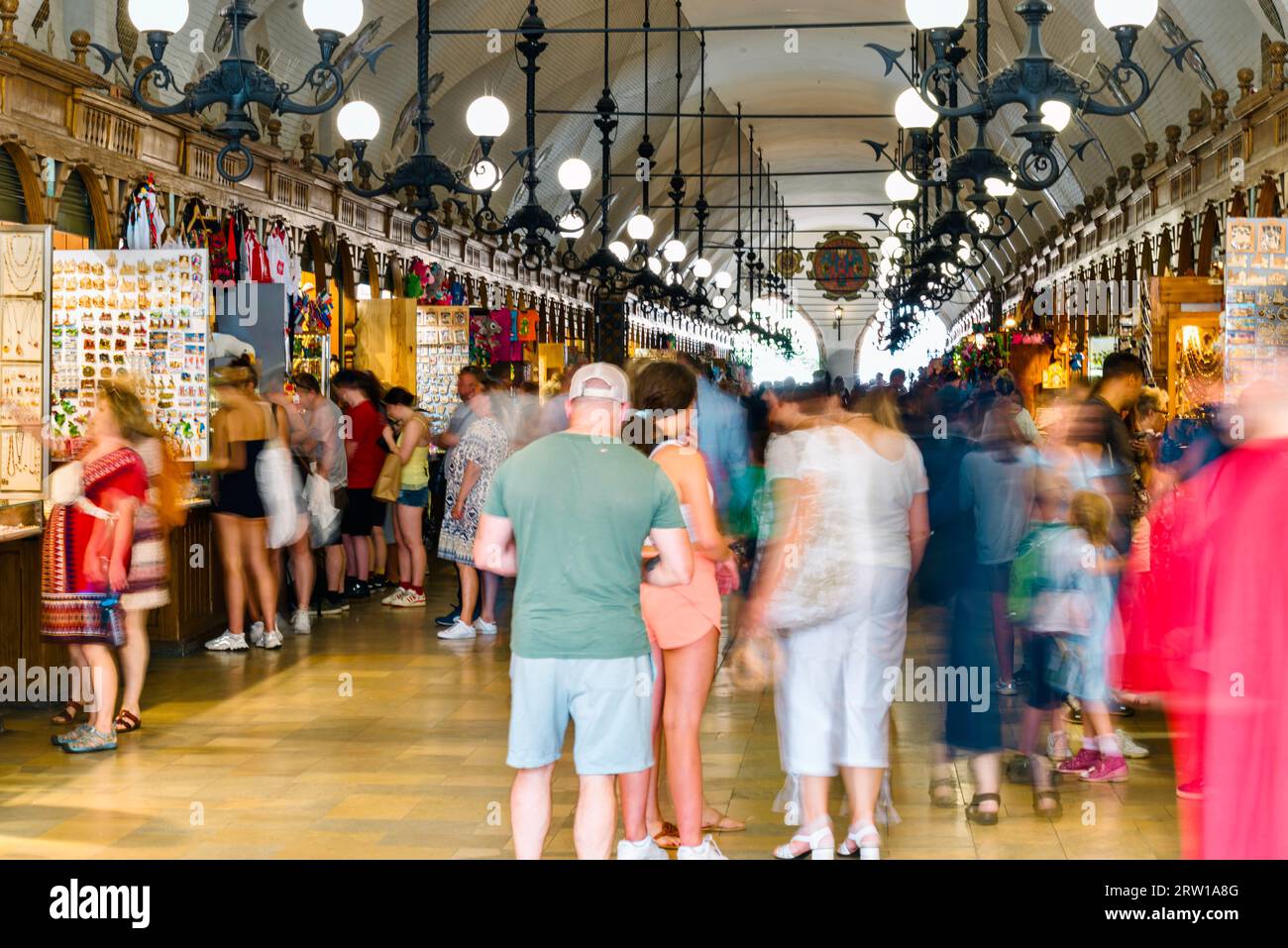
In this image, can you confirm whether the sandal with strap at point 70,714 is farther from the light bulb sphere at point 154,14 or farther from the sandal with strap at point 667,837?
the sandal with strap at point 667,837

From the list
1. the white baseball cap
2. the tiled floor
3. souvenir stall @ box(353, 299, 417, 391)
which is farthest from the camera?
souvenir stall @ box(353, 299, 417, 391)

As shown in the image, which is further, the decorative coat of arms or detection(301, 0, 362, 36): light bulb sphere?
the decorative coat of arms

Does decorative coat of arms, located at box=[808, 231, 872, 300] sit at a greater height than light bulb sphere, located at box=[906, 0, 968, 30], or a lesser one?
greater

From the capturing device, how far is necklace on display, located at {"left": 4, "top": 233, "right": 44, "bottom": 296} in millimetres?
8469

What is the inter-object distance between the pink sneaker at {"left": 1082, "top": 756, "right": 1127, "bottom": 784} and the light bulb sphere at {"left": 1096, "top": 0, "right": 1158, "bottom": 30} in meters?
2.96

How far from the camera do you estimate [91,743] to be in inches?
279

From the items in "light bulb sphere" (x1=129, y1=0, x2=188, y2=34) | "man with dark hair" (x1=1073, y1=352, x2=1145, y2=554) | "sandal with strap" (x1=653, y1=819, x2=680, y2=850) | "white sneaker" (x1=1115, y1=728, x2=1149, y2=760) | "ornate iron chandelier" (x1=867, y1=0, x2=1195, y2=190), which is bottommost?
"sandal with strap" (x1=653, y1=819, x2=680, y2=850)

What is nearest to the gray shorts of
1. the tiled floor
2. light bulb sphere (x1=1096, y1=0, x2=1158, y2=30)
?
the tiled floor

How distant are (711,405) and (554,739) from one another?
399cm

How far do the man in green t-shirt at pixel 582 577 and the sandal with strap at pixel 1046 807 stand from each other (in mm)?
2187

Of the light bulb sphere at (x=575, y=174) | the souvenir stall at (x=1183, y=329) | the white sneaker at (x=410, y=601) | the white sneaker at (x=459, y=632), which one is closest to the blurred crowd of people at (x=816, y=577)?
the white sneaker at (x=459, y=632)

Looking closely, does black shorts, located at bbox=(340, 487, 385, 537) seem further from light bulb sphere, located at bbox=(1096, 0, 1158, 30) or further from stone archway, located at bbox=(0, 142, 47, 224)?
light bulb sphere, located at bbox=(1096, 0, 1158, 30)

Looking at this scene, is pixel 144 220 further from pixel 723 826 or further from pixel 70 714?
pixel 723 826
